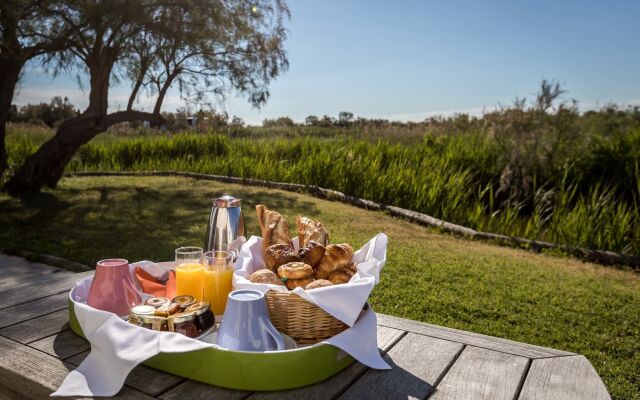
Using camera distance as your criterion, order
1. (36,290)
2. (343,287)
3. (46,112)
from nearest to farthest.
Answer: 1. (343,287)
2. (36,290)
3. (46,112)

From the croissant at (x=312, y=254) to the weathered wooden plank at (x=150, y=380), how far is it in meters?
0.48

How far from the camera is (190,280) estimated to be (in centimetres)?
151

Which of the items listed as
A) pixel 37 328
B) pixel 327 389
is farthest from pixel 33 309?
pixel 327 389

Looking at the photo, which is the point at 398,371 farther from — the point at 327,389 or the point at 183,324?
the point at 183,324

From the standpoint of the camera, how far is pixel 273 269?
1.52 meters

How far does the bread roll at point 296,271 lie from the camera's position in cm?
141

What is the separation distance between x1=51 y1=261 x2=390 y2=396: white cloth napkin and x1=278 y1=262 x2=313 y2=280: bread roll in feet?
0.63

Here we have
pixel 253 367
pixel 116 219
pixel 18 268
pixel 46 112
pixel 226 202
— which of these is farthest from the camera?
pixel 46 112

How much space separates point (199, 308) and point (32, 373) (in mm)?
434

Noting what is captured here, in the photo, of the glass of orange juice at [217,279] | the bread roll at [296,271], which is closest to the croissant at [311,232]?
the bread roll at [296,271]

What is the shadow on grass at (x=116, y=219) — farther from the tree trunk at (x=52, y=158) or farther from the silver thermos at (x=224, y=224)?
the silver thermos at (x=224, y=224)

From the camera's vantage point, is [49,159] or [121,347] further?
[49,159]

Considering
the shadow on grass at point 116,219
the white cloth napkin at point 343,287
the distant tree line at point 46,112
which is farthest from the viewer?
the distant tree line at point 46,112

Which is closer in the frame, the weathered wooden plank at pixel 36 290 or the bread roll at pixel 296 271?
the bread roll at pixel 296 271
